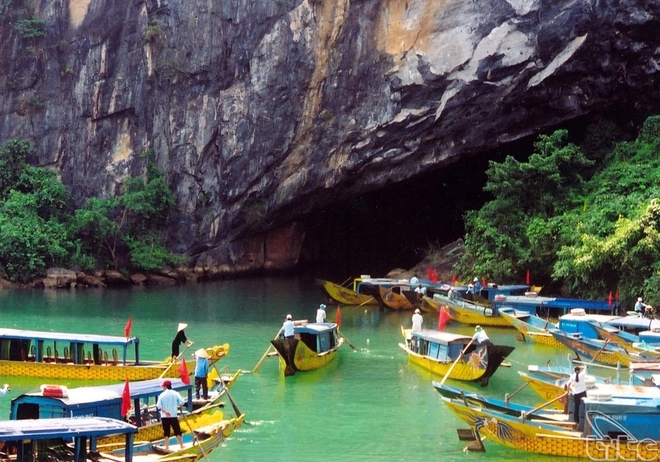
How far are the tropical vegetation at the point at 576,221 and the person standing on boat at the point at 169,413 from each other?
1321cm

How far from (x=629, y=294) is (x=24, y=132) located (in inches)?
873

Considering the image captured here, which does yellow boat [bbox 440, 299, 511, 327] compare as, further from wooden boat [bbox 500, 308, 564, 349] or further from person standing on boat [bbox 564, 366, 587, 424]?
person standing on boat [bbox 564, 366, 587, 424]

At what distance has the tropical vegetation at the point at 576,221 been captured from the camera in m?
22.2

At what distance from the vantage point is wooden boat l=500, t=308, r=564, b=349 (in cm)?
2022

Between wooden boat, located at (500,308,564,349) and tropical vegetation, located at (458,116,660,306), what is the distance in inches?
102

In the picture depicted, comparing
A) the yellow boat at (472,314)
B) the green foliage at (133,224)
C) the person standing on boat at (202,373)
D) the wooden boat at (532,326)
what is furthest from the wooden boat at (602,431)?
the green foliage at (133,224)

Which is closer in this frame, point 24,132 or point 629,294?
point 629,294

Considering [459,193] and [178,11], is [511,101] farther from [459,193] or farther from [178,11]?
[178,11]

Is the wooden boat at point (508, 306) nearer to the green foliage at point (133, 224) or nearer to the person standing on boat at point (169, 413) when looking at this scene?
the person standing on boat at point (169, 413)

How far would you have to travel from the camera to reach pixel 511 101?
1125 inches

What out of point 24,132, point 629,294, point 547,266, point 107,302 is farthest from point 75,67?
point 629,294

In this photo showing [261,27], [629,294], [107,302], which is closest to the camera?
[629,294]

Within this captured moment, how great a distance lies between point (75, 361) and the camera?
55.8 ft

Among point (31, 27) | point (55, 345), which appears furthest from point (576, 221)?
point (31, 27)
